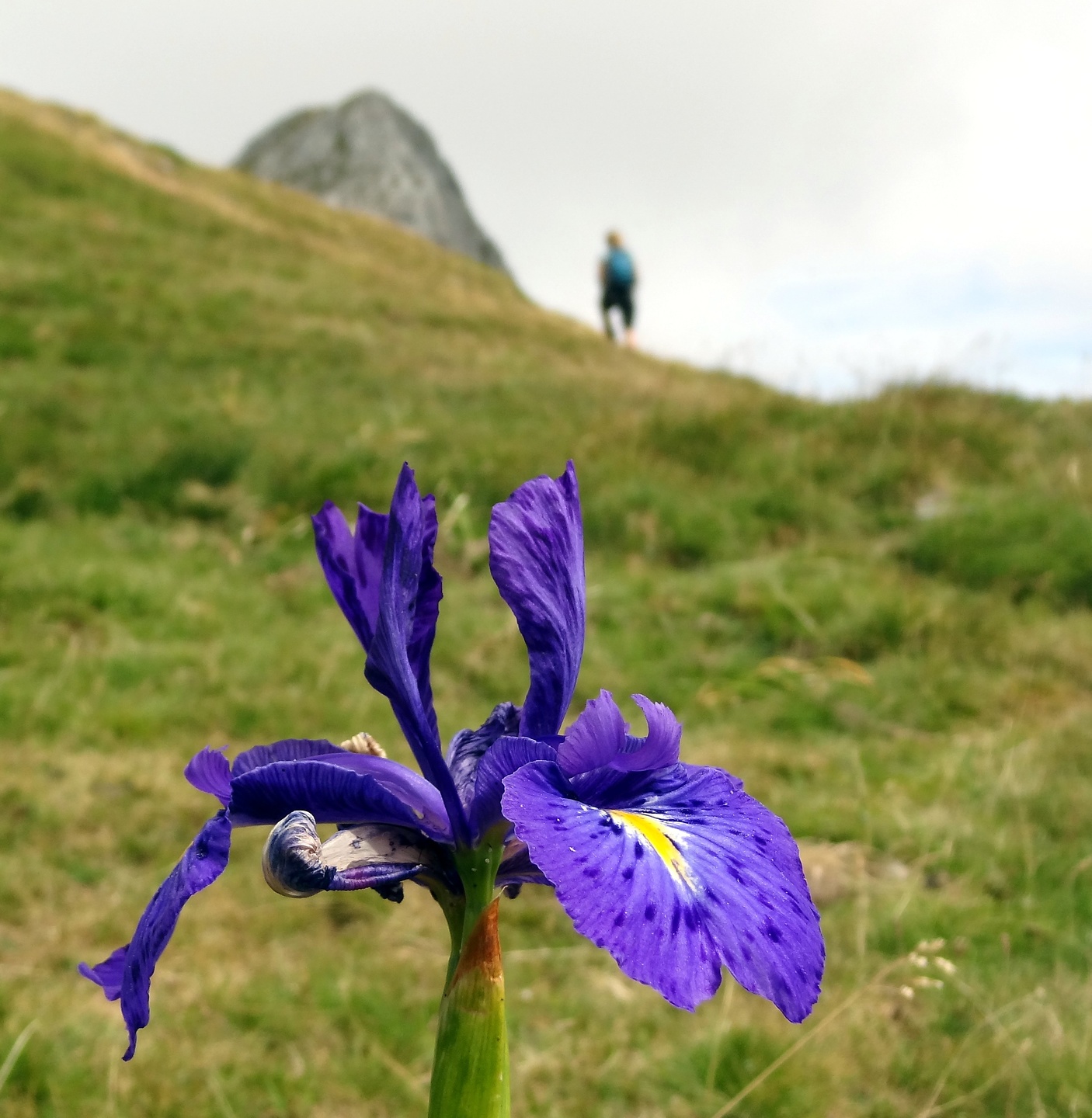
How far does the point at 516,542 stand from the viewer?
3.85 ft

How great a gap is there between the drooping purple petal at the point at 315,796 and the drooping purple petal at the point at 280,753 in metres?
0.07

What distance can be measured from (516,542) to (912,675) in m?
4.28

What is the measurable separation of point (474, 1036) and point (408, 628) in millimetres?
458

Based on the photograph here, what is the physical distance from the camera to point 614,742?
39.8 inches

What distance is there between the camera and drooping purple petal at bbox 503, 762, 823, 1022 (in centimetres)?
83

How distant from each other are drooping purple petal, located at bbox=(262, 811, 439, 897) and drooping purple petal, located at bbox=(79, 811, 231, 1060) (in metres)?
0.05

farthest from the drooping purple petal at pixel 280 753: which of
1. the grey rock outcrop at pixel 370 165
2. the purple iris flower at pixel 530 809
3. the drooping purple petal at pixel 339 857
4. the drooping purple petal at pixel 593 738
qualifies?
the grey rock outcrop at pixel 370 165

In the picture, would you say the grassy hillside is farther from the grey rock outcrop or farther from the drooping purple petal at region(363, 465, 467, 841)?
the grey rock outcrop

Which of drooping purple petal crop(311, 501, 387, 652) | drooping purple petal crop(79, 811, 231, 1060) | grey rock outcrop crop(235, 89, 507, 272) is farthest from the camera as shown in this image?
grey rock outcrop crop(235, 89, 507, 272)

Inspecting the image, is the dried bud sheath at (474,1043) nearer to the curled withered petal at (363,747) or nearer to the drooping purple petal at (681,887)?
the drooping purple petal at (681,887)

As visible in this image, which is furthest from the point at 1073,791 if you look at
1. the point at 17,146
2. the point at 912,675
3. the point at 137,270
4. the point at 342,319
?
the point at 17,146

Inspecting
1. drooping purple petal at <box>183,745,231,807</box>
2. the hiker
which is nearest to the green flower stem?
drooping purple petal at <box>183,745,231,807</box>

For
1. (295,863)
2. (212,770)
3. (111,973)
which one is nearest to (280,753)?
(212,770)

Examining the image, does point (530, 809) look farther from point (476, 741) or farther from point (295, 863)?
point (476, 741)
